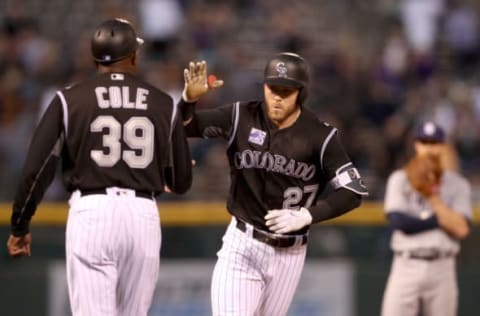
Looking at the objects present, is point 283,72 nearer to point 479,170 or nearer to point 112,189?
point 112,189

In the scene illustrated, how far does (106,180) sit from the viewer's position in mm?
6309

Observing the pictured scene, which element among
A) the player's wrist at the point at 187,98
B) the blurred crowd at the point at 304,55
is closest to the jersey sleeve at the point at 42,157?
the player's wrist at the point at 187,98

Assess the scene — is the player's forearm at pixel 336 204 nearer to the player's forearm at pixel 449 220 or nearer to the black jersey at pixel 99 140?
the black jersey at pixel 99 140

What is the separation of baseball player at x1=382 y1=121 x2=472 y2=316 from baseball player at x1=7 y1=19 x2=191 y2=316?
2760 mm

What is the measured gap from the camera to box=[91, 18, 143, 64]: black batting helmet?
6.45 metres

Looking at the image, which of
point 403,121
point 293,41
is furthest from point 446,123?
point 293,41

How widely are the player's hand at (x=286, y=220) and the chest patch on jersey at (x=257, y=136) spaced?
49 cm

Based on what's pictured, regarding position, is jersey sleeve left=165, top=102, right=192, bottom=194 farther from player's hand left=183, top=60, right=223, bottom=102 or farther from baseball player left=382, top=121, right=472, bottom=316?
baseball player left=382, top=121, right=472, bottom=316

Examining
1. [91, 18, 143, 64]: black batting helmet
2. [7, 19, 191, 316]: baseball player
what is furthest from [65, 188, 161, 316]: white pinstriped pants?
[91, 18, 143, 64]: black batting helmet

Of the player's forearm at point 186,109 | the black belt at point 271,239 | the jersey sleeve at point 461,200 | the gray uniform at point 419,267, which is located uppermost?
the player's forearm at point 186,109

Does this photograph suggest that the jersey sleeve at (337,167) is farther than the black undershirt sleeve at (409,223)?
Result: No

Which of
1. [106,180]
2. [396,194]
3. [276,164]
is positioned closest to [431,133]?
[396,194]

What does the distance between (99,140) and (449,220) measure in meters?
3.21

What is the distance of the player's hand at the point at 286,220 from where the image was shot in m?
6.78
